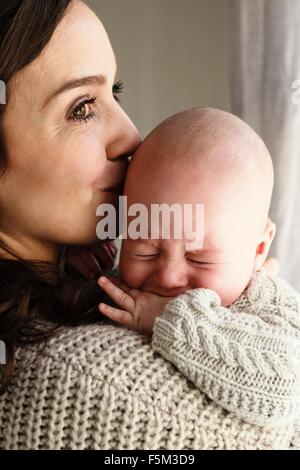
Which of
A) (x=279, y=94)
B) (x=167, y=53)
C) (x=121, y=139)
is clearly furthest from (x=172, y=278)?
(x=167, y=53)

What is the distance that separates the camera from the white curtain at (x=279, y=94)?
175 centimetres

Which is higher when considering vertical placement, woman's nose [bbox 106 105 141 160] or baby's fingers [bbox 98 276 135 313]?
woman's nose [bbox 106 105 141 160]

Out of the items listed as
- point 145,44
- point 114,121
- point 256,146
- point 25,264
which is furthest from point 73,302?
point 145,44

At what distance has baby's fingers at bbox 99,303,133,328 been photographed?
1.15m

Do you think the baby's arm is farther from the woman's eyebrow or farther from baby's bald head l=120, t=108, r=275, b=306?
the woman's eyebrow

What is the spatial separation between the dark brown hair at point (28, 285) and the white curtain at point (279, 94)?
773mm

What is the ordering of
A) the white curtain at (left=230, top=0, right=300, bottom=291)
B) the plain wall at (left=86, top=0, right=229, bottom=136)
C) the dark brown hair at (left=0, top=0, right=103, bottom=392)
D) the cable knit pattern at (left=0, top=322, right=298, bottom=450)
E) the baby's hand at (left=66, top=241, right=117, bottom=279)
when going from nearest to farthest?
the cable knit pattern at (left=0, top=322, right=298, bottom=450), the dark brown hair at (left=0, top=0, right=103, bottom=392), the baby's hand at (left=66, top=241, right=117, bottom=279), the white curtain at (left=230, top=0, right=300, bottom=291), the plain wall at (left=86, top=0, right=229, bottom=136)

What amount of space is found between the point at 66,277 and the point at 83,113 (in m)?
0.33

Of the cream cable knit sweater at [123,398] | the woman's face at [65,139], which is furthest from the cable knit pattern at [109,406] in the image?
the woman's face at [65,139]

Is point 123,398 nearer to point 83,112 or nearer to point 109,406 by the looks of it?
point 109,406

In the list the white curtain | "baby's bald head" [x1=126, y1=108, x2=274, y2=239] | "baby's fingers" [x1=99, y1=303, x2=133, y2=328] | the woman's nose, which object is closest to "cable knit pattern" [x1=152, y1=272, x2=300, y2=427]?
"baby's fingers" [x1=99, y1=303, x2=133, y2=328]

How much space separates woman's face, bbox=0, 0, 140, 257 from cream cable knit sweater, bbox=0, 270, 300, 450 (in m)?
0.29
